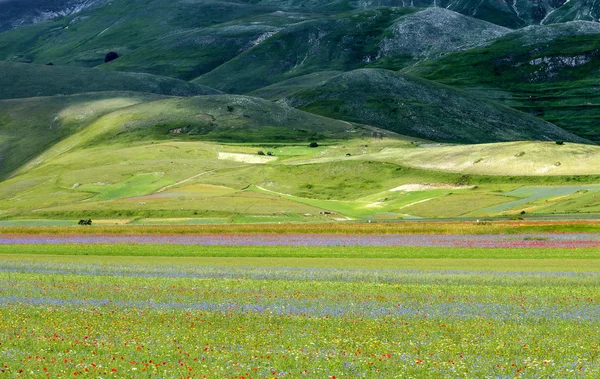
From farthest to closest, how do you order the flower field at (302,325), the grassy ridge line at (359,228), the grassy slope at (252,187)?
1. the grassy slope at (252,187)
2. the grassy ridge line at (359,228)
3. the flower field at (302,325)

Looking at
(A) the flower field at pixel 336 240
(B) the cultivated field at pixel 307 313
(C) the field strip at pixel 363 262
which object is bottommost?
(A) the flower field at pixel 336 240

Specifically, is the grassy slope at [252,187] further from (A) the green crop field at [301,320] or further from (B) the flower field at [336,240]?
(A) the green crop field at [301,320]

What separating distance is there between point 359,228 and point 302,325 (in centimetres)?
5434

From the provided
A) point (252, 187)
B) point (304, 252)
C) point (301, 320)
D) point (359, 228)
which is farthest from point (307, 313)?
point (252, 187)

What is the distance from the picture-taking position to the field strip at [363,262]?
50906 millimetres

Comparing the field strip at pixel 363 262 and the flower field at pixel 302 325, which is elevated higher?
the flower field at pixel 302 325

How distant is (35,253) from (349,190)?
86.8 meters

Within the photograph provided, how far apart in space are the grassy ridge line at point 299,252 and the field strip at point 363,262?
230 centimetres

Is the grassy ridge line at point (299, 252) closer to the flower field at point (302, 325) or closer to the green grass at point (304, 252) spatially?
the green grass at point (304, 252)

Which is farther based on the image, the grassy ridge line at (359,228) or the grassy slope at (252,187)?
the grassy slope at (252,187)

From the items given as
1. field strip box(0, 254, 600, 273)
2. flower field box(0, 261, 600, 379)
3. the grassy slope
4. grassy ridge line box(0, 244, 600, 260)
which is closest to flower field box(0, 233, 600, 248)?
grassy ridge line box(0, 244, 600, 260)

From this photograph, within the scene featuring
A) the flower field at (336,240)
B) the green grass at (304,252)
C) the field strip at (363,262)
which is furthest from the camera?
the flower field at (336,240)

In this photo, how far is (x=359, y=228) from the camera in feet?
275

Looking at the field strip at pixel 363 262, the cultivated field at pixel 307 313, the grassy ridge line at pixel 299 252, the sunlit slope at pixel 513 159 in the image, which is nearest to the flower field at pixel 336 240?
the grassy ridge line at pixel 299 252
